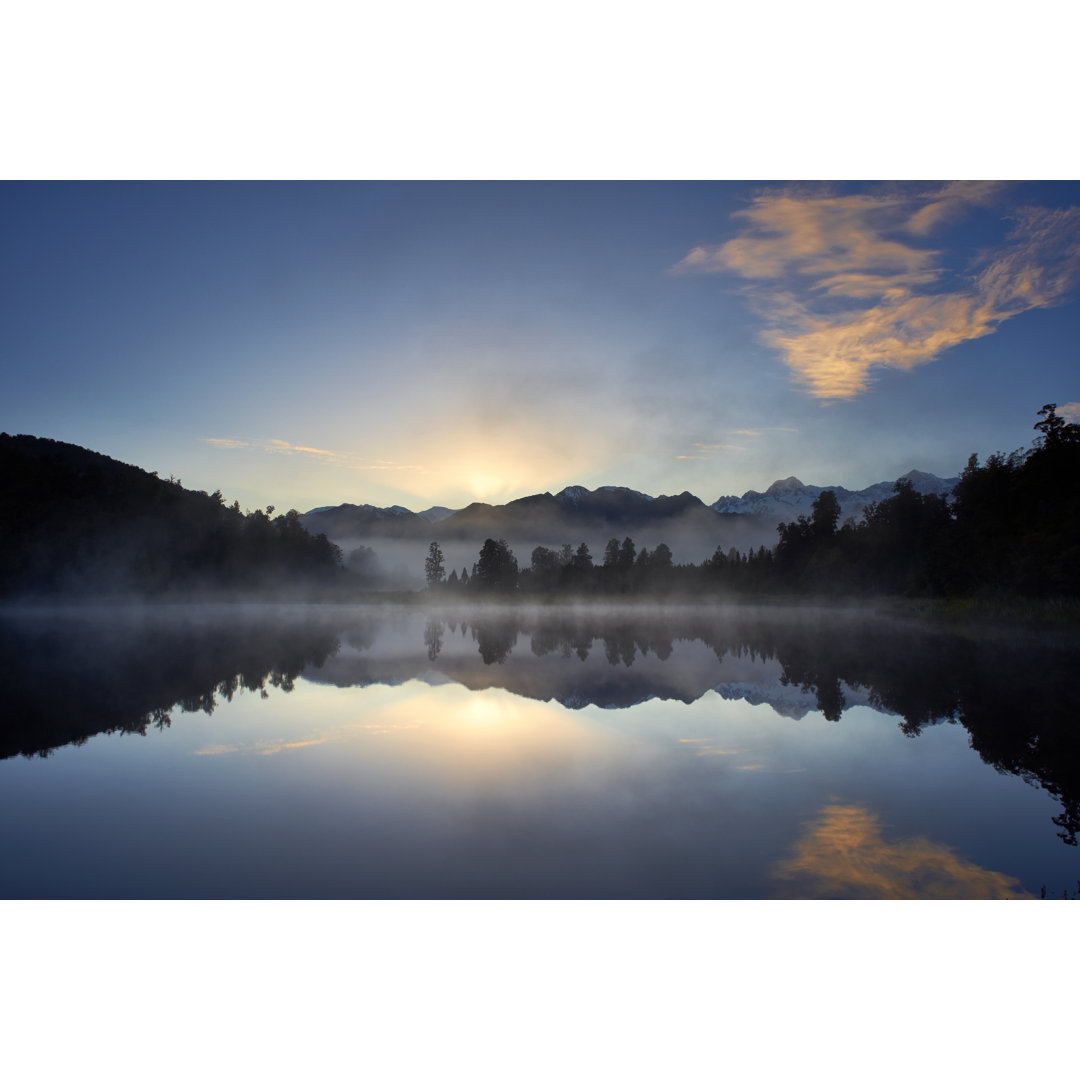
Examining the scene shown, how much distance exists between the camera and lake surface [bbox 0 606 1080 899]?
5488 mm

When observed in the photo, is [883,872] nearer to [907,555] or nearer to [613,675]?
[613,675]

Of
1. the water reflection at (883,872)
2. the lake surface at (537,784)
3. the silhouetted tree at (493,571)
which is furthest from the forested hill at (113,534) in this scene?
the water reflection at (883,872)

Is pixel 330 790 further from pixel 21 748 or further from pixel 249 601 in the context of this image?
pixel 249 601

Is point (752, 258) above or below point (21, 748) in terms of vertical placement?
above

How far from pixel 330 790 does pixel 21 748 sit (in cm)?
542

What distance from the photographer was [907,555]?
73.2m

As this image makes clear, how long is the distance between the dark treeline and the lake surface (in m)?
31.7

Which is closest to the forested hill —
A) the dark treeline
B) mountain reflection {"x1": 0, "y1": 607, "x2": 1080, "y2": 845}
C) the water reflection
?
the dark treeline

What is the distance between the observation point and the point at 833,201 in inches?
605

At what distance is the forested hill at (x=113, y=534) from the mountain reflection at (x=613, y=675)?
56051 millimetres

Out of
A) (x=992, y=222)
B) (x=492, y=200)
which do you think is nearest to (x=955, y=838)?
(x=492, y=200)

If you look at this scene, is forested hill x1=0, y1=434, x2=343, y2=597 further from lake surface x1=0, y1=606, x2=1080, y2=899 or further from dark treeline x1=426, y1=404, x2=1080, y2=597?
lake surface x1=0, y1=606, x2=1080, y2=899

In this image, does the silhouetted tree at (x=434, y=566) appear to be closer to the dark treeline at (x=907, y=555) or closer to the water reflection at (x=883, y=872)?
the dark treeline at (x=907, y=555)

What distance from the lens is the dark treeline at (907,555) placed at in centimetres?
4112
